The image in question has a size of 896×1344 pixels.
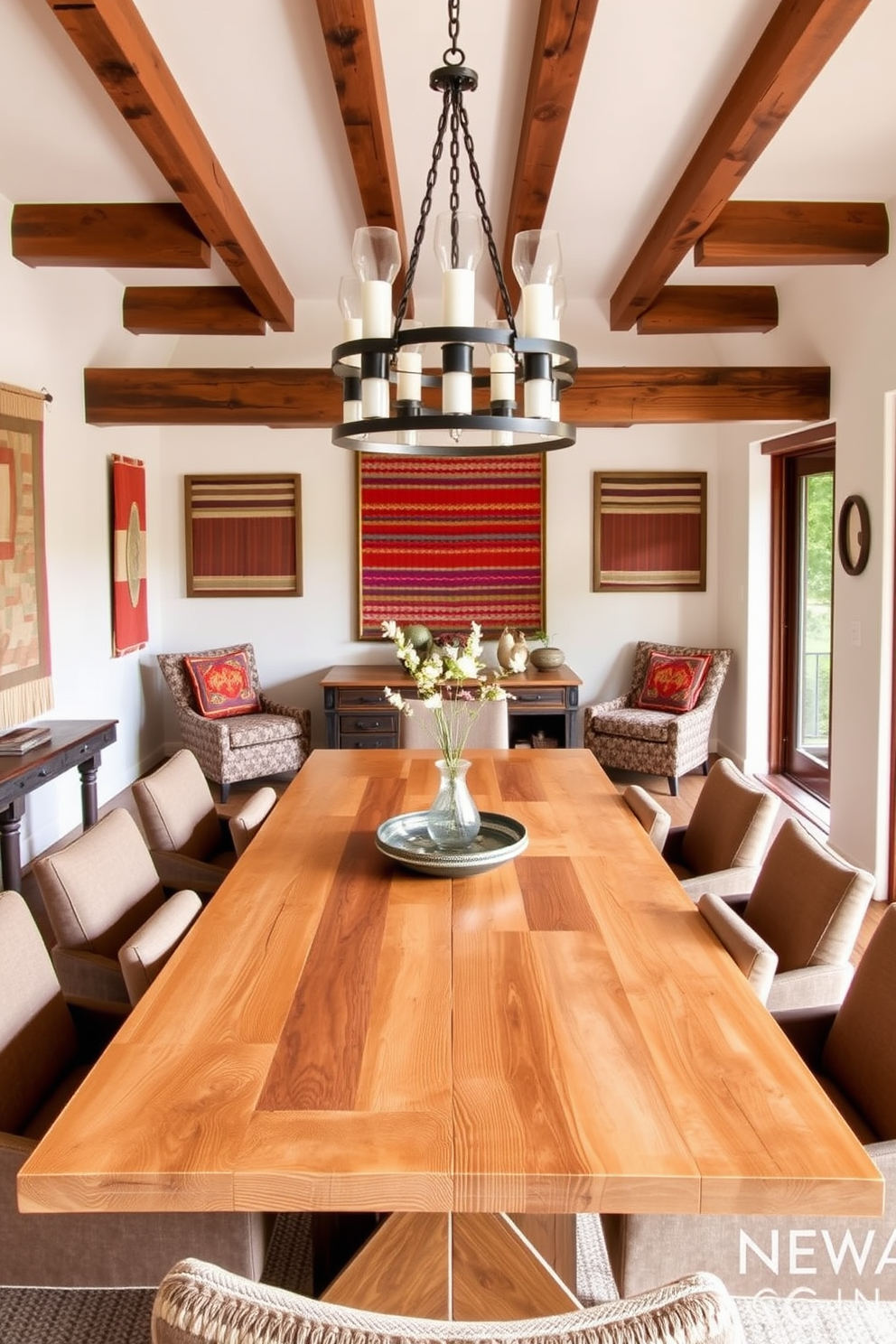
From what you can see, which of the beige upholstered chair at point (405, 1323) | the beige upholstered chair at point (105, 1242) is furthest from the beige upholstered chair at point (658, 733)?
the beige upholstered chair at point (405, 1323)

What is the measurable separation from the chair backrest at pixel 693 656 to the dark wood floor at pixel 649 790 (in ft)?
1.62

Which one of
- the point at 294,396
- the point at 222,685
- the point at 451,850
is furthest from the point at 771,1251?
the point at 222,685

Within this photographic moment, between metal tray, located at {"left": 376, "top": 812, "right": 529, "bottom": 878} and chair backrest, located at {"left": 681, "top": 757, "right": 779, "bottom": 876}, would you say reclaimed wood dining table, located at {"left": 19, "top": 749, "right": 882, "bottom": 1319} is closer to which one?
metal tray, located at {"left": 376, "top": 812, "right": 529, "bottom": 878}

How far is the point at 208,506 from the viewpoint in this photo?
21.6 feet

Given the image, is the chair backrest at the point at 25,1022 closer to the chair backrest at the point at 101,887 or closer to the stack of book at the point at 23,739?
the chair backrest at the point at 101,887

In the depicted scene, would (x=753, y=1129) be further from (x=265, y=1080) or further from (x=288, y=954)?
(x=288, y=954)

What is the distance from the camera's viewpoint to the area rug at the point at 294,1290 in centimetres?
189

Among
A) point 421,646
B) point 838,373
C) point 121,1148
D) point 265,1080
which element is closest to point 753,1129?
point 265,1080

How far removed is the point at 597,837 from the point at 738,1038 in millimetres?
1069

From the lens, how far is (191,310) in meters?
5.04

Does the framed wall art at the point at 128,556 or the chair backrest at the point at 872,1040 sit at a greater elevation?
the framed wall art at the point at 128,556

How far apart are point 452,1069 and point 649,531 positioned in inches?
217

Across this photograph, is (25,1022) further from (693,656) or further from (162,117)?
(693,656)

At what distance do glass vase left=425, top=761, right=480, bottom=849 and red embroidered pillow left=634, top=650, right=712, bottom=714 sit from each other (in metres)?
3.86
